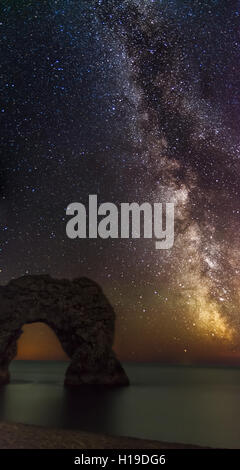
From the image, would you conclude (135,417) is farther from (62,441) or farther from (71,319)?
(71,319)

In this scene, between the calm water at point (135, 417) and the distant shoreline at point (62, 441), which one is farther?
the calm water at point (135, 417)

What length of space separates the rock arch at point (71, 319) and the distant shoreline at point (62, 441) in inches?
1296

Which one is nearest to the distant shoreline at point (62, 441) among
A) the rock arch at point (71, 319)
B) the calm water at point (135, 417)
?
the calm water at point (135, 417)

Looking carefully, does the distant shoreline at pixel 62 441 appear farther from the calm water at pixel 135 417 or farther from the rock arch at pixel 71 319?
the rock arch at pixel 71 319

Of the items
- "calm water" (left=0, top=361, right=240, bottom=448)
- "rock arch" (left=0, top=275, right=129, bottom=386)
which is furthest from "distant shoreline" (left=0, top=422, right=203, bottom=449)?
"rock arch" (left=0, top=275, right=129, bottom=386)

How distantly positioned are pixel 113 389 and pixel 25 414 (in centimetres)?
1896

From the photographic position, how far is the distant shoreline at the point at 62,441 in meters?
14.4

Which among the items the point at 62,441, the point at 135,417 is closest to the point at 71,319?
the point at 135,417

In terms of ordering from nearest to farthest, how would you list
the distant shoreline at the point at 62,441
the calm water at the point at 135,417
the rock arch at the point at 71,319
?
the distant shoreline at the point at 62,441 < the calm water at the point at 135,417 < the rock arch at the point at 71,319

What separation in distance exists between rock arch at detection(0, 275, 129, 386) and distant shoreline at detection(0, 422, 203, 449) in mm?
32919
